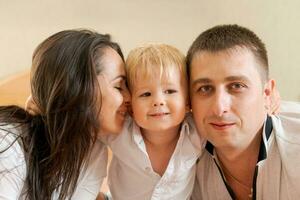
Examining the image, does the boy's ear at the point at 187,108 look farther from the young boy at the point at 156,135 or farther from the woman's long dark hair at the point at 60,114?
the woman's long dark hair at the point at 60,114

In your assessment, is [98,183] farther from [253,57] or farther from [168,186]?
[253,57]

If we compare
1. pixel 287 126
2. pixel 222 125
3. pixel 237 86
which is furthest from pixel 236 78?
pixel 287 126

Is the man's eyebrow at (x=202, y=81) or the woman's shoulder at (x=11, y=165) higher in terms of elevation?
the man's eyebrow at (x=202, y=81)

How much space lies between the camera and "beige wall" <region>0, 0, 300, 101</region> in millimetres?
1829

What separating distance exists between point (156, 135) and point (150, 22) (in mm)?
992

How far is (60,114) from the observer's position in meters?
0.92

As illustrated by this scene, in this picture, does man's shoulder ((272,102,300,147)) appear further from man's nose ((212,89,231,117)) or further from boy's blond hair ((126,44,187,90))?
boy's blond hair ((126,44,187,90))

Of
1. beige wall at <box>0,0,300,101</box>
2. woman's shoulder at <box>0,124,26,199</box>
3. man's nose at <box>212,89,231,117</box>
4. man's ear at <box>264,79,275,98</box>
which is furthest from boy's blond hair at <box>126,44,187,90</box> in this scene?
beige wall at <box>0,0,300,101</box>

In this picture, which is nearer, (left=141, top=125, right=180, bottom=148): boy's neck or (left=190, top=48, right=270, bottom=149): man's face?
(left=190, top=48, right=270, bottom=149): man's face

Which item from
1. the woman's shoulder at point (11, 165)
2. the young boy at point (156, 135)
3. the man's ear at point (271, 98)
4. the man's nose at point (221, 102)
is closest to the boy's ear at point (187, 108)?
the young boy at point (156, 135)

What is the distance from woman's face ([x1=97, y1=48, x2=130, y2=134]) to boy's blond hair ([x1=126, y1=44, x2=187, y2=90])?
1.1 inches

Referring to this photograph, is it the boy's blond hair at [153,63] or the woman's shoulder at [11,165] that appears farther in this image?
the boy's blond hair at [153,63]

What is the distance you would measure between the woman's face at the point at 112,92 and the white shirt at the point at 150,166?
0.18 feet

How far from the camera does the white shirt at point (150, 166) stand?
101 cm
